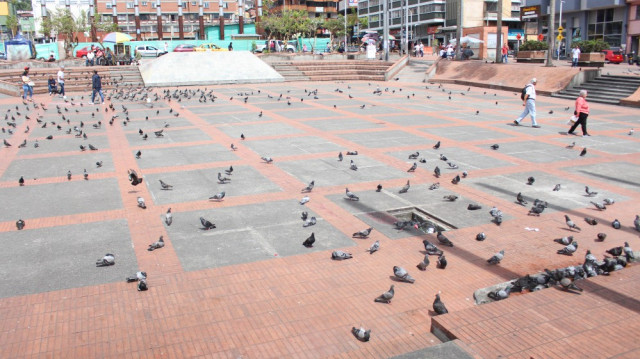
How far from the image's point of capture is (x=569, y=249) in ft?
25.1

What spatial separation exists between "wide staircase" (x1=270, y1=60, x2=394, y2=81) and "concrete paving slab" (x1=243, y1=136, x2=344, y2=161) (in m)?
22.0

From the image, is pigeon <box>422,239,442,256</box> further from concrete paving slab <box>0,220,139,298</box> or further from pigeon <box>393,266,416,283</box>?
concrete paving slab <box>0,220,139,298</box>

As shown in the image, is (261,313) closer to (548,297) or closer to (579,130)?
(548,297)

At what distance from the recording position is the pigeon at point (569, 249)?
7643 millimetres

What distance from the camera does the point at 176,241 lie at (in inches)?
327

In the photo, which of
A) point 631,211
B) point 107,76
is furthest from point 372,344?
point 107,76

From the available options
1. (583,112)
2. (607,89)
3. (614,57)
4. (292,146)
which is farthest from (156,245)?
(614,57)

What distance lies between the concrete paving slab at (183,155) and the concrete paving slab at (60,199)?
1.75 metres

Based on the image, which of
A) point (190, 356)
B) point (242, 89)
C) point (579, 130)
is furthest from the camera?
point (242, 89)

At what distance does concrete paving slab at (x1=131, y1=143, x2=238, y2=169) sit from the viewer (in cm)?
1335

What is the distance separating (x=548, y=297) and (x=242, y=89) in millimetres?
27106

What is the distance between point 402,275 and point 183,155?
8.86m

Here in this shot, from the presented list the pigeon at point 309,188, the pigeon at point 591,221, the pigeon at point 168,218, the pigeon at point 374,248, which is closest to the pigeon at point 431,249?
the pigeon at point 374,248

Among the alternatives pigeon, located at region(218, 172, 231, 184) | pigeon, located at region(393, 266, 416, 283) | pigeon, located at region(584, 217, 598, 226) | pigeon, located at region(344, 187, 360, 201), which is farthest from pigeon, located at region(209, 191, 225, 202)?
pigeon, located at region(584, 217, 598, 226)
